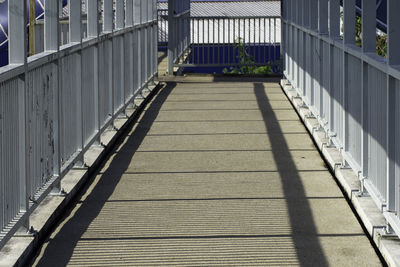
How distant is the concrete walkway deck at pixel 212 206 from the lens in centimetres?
597

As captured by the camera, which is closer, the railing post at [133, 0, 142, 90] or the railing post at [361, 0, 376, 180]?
the railing post at [361, 0, 376, 180]

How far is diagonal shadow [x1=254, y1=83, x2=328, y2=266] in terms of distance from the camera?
5.95 metres

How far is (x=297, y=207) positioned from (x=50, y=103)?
2.12 metres

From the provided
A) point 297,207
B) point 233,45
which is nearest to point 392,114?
point 297,207

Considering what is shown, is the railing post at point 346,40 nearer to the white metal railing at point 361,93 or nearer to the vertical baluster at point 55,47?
the white metal railing at point 361,93

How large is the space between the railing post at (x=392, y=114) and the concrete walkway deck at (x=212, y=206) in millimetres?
445

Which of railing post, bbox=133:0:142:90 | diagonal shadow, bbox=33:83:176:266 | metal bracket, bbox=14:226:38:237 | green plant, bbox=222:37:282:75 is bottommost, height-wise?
diagonal shadow, bbox=33:83:176:266

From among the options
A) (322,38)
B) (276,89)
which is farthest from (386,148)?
(276,89)

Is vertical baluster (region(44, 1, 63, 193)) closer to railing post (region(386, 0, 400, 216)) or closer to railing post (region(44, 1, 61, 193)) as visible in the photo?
railing post (region(44, 1, 61, 193))

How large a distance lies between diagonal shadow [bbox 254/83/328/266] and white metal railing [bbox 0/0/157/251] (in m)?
1.84

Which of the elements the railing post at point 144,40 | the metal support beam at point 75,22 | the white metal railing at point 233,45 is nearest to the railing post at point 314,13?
the railing post at point 144,40

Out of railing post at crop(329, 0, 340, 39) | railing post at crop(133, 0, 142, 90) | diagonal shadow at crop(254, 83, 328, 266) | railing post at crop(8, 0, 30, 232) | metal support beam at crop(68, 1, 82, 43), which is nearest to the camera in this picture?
railing post at crop(8, 0, 30, 232)

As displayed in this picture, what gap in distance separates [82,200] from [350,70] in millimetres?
2556

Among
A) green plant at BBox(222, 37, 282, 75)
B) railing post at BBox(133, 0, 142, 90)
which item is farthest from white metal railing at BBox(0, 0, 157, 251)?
green plant at BBox(222, 37, 282, 75)
